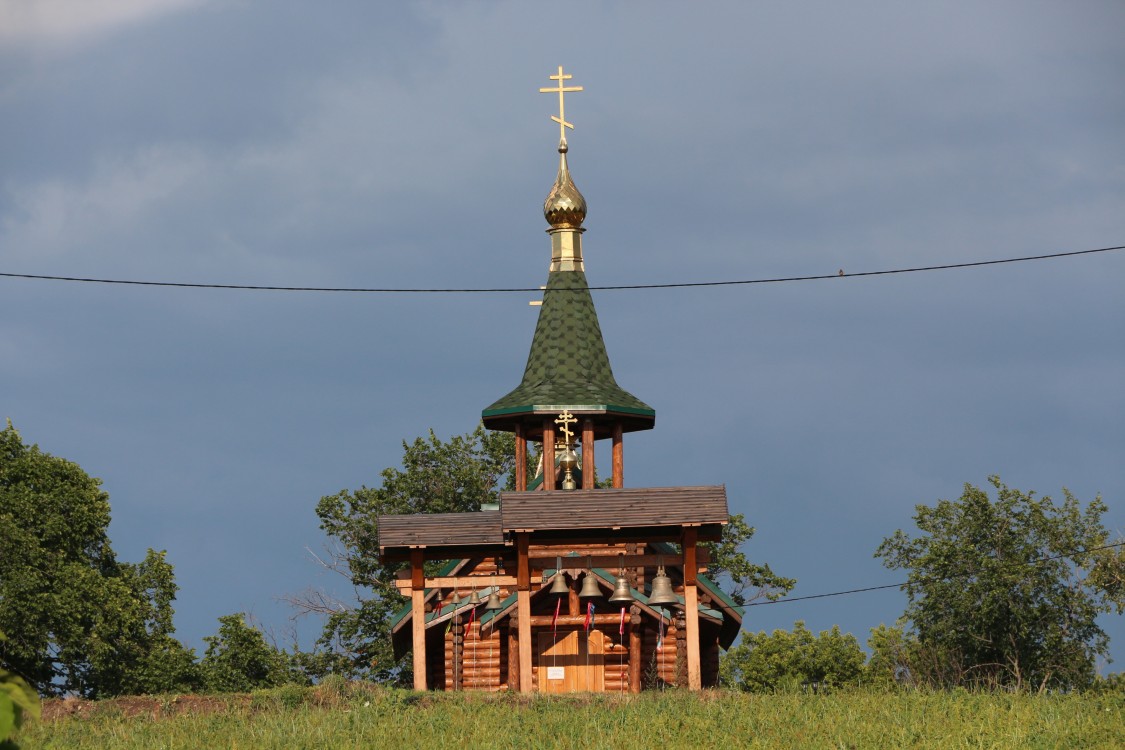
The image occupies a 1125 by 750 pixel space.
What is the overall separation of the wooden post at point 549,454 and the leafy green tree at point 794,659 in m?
17.3

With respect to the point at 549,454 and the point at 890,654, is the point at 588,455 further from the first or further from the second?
the point at 890,654

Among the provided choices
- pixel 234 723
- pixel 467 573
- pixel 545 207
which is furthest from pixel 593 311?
pixel 234 723

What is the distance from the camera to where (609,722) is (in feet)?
60.4

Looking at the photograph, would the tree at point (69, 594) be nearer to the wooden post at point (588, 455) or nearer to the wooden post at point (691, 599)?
the wooden post at point (588, 455)

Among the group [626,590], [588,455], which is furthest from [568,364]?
[626,590]

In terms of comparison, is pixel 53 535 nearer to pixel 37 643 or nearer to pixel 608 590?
pixel 37 643

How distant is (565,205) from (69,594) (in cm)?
1621

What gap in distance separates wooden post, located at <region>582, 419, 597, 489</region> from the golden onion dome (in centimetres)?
545

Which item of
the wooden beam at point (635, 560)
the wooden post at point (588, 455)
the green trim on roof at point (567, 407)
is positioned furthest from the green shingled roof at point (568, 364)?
the wooden beam at point (635, 560)

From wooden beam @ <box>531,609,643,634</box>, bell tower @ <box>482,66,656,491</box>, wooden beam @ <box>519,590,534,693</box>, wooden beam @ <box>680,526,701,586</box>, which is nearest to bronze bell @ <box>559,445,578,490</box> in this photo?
bell tower @ <box>482,66,656,491</box>

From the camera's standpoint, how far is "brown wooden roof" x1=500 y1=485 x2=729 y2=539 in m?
24.1

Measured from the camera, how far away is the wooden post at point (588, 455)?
3097cm

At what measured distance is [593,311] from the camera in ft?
113

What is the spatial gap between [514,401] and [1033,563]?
18.8 meters
